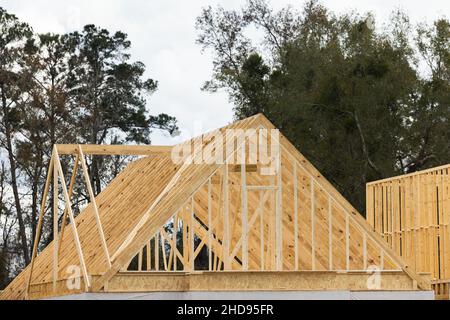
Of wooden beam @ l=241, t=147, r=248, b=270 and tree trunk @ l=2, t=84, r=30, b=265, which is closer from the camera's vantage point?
wooden beam @ l=241, t=147, r=248, b=270

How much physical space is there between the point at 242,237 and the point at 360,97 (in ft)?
68.7

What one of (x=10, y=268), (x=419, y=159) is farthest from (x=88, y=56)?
(x=419, y=159)

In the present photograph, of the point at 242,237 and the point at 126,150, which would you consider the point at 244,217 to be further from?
the point at 126,150

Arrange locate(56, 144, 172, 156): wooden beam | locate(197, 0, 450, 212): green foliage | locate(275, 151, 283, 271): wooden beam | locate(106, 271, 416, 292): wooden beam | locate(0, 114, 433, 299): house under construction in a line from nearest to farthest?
locate(106, 271, 416, 292): wooden beam < locate(0, 114, 433, 299): house under construction < locate(275, 151, 283, 271): wooden beam < locate(56, 144, 172, 156): wooden beam < locate(197, 0, 450, 212): green foliage

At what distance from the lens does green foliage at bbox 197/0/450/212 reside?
38844 millimetres

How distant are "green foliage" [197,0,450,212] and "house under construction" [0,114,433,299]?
1772 cm

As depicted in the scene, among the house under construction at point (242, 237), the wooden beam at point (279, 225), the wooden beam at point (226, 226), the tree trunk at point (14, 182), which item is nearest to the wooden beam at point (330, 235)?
the house under construction at point (242, 237)

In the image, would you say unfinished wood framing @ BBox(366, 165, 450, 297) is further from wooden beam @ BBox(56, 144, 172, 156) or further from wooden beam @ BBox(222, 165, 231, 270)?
wooden beam @ BBox(222, 165, 231, 270)

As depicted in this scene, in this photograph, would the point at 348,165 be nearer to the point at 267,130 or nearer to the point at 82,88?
the point at 82,88

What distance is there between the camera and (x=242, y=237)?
18.5 meters

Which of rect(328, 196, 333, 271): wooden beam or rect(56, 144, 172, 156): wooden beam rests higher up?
rect(56, 144, 172, 156): wooden beam

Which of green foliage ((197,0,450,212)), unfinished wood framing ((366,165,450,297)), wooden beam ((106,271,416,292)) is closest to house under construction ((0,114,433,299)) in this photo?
wooden beam ((106,271,416,292))
